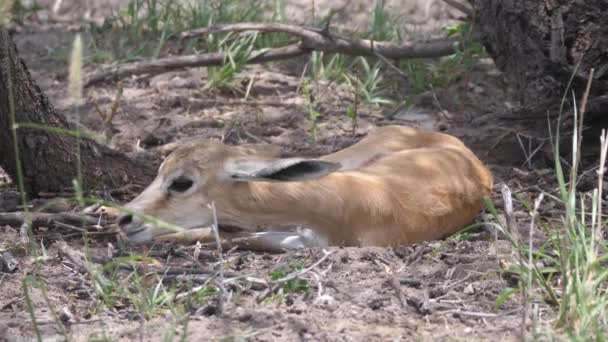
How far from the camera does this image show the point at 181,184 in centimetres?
487

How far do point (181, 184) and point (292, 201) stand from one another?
558 millimetres

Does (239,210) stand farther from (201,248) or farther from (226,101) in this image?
(226,101)

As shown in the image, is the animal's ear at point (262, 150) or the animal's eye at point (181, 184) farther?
the animal's ear at point (262, 150)

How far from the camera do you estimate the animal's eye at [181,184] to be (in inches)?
191

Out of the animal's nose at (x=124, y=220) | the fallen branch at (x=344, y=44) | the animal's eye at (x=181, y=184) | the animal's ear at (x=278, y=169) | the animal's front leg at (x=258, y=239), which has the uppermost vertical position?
the fallen branch at (x=344, y=44)

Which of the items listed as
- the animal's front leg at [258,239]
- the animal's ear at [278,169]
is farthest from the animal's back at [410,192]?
the animal's ear at [278,169]

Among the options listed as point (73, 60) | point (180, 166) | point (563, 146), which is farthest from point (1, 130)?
point (563, 146)

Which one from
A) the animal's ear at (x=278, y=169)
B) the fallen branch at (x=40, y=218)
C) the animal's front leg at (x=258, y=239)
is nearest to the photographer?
the animal's ear at (x=278, y=169)

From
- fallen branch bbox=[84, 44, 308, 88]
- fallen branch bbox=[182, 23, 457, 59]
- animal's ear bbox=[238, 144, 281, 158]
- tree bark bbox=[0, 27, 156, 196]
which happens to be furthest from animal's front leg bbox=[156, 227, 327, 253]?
fallen branch bbox=[84, 44, 308, 88]

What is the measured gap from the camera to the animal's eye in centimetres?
486

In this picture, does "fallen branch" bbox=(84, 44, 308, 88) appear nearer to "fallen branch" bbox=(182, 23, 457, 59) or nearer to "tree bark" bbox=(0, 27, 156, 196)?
"fallen branch" bbox=(182, 23, 457, 59)

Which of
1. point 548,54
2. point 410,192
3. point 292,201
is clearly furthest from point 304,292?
point 548,54

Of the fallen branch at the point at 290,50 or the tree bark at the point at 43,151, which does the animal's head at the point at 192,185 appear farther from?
the fallen branch at the point at 290,50

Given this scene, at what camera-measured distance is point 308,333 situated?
351cm
